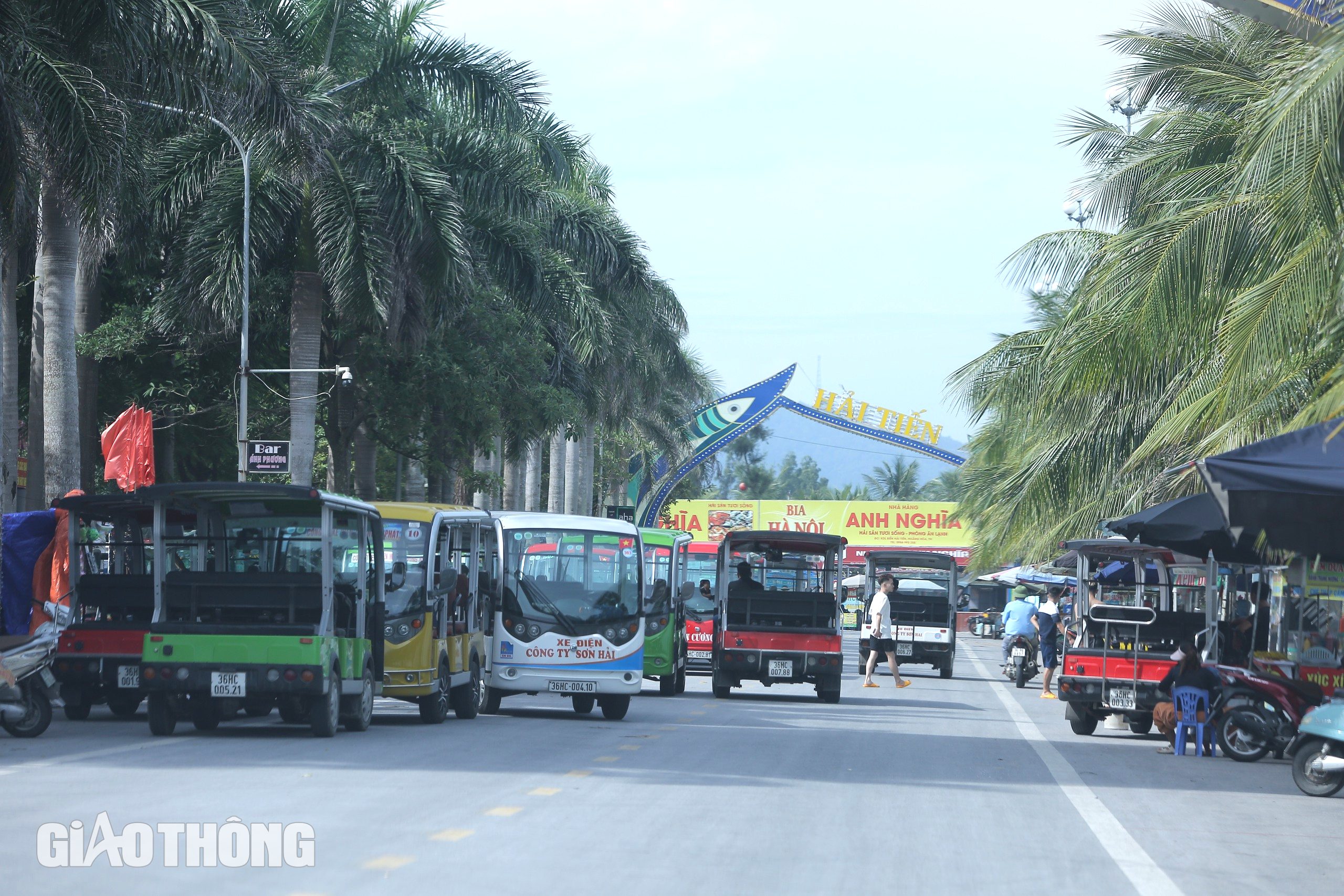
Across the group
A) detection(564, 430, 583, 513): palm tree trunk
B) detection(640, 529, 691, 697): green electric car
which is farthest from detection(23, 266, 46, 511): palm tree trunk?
detection(564, 430, 583, 513): palm tree trunk

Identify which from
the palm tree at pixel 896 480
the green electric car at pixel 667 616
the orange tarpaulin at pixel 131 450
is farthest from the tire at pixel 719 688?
the palm tree at pixel 896 480

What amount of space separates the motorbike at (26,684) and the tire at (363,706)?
9.53 feet

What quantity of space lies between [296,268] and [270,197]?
1.34 meters

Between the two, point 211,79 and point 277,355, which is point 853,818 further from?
point 277,355

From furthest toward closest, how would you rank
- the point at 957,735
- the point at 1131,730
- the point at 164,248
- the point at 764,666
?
the point at 164,248
the point at 764,666
the point at 1131,730
the point at 957,735

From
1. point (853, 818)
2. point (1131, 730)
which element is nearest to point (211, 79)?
point (853, 818)

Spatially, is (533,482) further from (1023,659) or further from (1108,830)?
(1108,830)

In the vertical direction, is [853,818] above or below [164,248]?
below

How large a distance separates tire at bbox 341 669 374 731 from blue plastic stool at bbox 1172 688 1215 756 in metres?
8.78

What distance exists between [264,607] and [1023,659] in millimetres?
21313

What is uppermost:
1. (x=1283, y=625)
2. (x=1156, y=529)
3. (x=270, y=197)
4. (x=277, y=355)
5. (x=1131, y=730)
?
(x=270, y=197)

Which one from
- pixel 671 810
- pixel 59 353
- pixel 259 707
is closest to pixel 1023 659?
pixel 259 707

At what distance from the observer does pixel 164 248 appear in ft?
94.3

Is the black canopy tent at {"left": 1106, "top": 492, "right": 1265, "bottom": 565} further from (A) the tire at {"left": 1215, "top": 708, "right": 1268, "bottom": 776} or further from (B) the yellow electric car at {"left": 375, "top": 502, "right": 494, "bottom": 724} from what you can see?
(B) the yellow electric car at {"left": 375, "top": 502, "right": 494, "bottom": 724}
